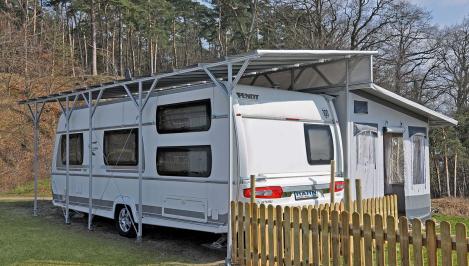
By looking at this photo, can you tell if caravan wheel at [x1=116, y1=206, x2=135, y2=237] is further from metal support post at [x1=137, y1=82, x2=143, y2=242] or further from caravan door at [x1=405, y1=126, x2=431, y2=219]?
caravan door at [x1=405, y1=126, x2=431, y2=219]

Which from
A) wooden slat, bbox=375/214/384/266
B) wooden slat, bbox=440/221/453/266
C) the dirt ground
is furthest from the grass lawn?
the dirt ground

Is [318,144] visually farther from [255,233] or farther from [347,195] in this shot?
[255,233]

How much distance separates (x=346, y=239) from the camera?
485 centimetres

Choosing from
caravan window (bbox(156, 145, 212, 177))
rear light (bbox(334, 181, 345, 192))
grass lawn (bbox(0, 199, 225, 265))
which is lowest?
grass lawn (bbox(0, 199, 225, 265))

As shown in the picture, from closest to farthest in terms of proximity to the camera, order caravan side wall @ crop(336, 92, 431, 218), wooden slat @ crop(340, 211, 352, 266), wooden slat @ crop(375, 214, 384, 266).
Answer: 1. wooden slat @ crop(375, 214, 384, 266)
2. wooden slat @ crop(340, 211, 352, 266)
3. caravan side wall @ crop(336, 92, 431, 218)

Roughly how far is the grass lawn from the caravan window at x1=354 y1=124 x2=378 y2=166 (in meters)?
3.56

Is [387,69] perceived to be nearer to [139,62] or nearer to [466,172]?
[466,172]

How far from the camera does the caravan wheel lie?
Result: 27.7 ft

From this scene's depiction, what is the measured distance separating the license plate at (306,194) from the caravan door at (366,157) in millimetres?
2479

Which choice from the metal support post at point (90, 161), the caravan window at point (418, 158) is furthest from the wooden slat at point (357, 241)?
the caravan window at point (418, 158)

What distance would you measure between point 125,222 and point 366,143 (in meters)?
5.08

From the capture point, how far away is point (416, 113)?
1121 cm

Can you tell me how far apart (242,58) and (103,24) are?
3247 centimetres

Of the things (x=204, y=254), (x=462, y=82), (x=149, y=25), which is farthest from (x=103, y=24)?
(x=204, y=254)
